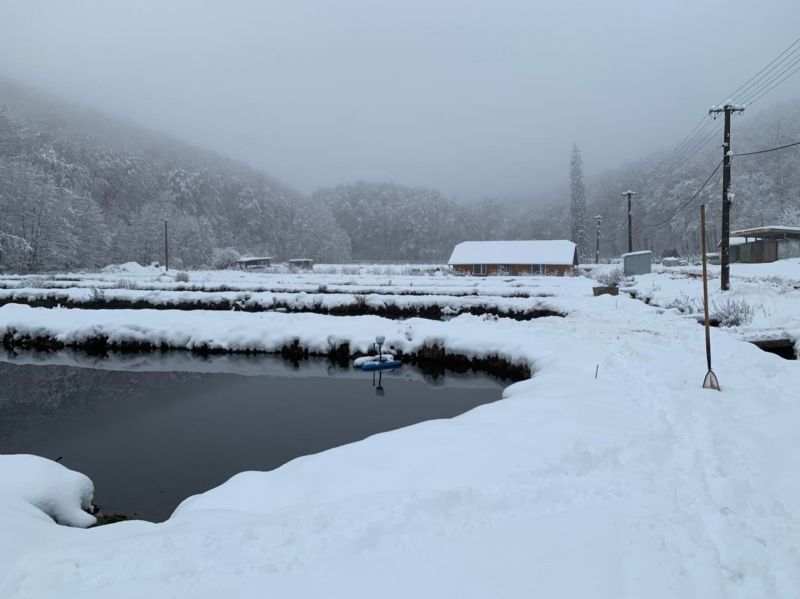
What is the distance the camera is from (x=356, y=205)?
131 metres

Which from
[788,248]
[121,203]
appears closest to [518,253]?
[788,248]

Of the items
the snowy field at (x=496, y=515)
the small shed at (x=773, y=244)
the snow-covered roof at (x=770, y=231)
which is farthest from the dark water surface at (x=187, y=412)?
the small shed at (x=773, y=244)

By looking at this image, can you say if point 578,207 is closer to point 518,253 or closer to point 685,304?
point 518,253

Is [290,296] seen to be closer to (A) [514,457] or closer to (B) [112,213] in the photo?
(A) [514,457]

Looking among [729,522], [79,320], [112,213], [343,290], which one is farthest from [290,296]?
[112,213]

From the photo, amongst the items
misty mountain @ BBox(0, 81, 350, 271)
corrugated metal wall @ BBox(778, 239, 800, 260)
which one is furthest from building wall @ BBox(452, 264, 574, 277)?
misty mountain @ BBox(0, 81, 350, 271)

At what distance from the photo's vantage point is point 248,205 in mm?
107250

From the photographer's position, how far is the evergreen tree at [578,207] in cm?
7894

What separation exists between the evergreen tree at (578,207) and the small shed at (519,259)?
26763mm

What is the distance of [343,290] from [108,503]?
22157mm

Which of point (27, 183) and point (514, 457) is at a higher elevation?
point (27, 183)

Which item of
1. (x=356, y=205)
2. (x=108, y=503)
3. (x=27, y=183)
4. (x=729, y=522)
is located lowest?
(x=108, y=503)

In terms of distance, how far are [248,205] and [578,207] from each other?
225 ft

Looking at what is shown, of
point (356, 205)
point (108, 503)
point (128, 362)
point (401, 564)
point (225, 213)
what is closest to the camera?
point (401, 564)
